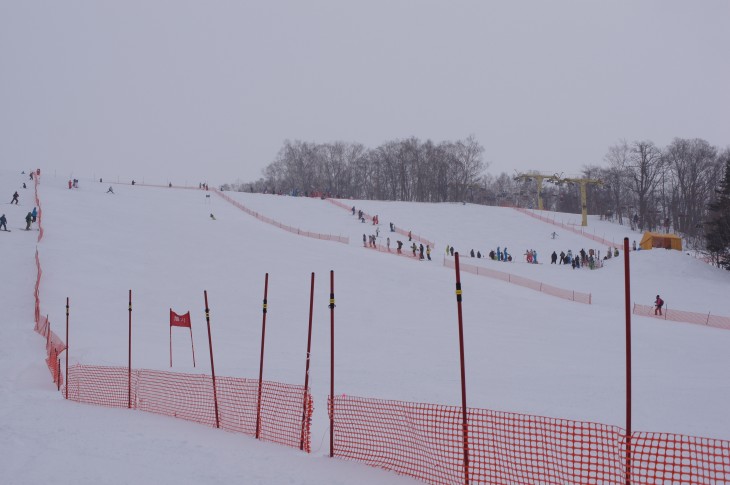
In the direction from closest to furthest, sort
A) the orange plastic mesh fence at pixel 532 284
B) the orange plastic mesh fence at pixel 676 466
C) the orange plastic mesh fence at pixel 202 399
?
the orange plastic mesh fence at pixel 676 466 → the orange plastic mesh fence at pixel 202 399 → the orange plastic mesh fence at pixel 532 284

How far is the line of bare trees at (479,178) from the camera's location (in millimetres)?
78125

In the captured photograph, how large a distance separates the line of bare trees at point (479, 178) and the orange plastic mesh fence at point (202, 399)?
188ft

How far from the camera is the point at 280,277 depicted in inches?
1229

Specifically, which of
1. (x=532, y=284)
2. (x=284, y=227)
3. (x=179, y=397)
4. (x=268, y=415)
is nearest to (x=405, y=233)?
(x=284, y=227)

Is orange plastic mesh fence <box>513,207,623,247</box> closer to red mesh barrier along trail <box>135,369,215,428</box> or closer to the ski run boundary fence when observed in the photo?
the ski run boundary fence

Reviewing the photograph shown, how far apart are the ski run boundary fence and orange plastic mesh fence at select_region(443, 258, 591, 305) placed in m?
20.4

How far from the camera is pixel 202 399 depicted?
11.9 m

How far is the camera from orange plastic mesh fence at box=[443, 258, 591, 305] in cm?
3115

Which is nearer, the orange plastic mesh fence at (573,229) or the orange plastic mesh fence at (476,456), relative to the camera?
the orange plastic mesh fence at (476,456)

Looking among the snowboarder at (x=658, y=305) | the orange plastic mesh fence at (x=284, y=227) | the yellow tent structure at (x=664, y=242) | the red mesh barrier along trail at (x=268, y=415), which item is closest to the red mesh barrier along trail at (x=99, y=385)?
the red mesh barrier along trail at (x=268, y=415)

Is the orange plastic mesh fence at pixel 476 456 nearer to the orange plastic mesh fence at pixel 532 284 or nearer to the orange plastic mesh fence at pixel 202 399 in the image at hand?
the orange plastic mesh fence at pixel 202 399

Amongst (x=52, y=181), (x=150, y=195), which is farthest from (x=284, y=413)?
(x=52, y=181)

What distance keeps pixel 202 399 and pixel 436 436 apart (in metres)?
5.17

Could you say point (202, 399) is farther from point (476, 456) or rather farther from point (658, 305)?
point (658, 305)
